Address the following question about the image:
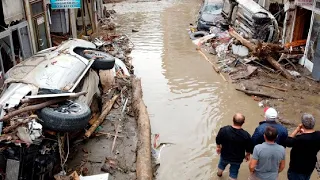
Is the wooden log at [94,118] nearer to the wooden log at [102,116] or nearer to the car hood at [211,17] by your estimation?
the wooden log at [102,116]

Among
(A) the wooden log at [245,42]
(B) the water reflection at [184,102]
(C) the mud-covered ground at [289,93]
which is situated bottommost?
(B) the water reflection at [184,102]

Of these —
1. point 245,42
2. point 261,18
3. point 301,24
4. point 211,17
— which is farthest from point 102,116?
point 211,17

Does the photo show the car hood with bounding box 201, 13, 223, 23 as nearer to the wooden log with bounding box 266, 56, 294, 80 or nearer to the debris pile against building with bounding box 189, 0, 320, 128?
the debris pile against building with bounding box 189, 0, 320, 128

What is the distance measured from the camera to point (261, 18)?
14.9 meters

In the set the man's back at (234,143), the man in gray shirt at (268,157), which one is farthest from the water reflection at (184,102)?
the man in gray shirt at (268,157)

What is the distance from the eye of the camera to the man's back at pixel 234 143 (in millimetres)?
5605

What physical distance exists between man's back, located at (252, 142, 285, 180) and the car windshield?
650 inches

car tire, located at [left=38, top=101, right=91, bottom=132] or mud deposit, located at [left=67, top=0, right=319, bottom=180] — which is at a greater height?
car tire, located at [left=38, top=101, right=91, bottom=132]

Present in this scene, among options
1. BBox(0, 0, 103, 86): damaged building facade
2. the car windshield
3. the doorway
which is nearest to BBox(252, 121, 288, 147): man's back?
BBox(0, 0, 103, 86): damaged building facade

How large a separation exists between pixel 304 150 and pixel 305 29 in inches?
411

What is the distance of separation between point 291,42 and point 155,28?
9.85m

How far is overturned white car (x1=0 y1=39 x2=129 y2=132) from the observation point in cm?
613

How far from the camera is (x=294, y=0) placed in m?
13.4

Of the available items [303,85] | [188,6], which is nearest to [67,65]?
[303,85]
